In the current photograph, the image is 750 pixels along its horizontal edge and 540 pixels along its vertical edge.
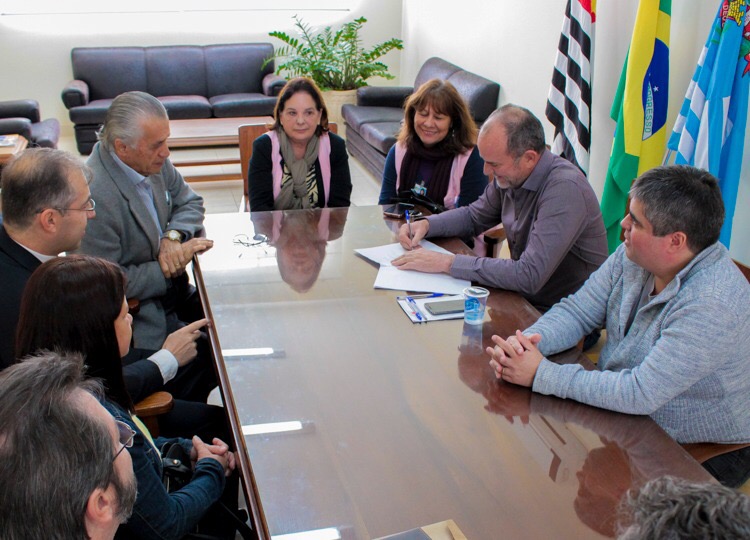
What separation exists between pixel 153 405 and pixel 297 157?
167 cm

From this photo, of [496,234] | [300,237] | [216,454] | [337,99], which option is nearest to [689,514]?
[216,454]

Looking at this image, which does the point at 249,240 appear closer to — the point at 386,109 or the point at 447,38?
the point at 386,109

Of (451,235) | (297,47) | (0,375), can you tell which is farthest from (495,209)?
(297,47)

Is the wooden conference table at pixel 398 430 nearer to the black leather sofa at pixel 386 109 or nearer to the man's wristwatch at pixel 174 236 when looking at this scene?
the man's wristwatch at pixel 174 236

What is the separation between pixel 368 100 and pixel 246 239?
14.6ft

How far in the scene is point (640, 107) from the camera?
140 inches

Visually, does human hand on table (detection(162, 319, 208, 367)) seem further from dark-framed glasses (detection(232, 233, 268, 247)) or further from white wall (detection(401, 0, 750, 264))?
white wall (detection(401, 0, 750, 264))

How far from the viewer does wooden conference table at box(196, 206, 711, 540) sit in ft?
4.27

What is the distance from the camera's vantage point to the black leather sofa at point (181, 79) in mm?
6914

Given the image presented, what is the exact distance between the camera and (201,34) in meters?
7.64

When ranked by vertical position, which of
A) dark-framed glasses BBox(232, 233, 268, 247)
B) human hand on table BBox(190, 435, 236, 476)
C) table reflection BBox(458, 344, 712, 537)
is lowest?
human hand on table BBox(190, 435, 236, 476)

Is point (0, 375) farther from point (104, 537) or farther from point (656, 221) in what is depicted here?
point (656, 221)

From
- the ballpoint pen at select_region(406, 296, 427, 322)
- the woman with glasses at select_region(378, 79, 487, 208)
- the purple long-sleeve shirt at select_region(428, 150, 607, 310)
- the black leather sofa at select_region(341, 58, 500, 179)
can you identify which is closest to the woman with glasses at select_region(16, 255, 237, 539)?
the ballpoint pen at select_region(406, 296, 427, 322)

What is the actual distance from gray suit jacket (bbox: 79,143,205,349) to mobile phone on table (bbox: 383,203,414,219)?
0.97 meters
